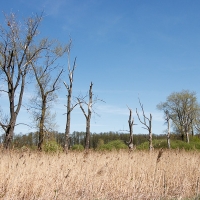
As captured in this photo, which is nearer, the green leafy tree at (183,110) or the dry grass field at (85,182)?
the dry grass field at (85,182)

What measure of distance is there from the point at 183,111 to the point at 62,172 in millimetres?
33956

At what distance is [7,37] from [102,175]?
10.4 metres

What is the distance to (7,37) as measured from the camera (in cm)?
1382

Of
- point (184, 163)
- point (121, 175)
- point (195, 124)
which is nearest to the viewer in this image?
point (121, 175)

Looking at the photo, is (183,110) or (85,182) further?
(183,110)

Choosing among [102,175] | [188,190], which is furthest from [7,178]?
[188,190]

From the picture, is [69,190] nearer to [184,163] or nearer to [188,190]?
[188,190]

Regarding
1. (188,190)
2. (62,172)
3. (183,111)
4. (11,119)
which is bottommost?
(188,190)

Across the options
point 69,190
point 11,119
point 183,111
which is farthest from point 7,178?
→ point 183,111

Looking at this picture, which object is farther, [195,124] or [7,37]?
[195,124]

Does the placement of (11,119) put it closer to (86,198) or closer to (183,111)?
(86,198)

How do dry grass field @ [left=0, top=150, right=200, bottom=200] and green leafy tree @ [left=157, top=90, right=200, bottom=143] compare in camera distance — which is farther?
green leafy tree @ [left=157, top=90, right=200, bottom=143]

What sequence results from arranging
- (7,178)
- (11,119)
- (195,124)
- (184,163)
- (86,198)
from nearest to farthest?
(7,178) → (86,198) → (184,163) → (11,119) → (195,124)

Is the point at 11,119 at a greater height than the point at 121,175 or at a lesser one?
greater
